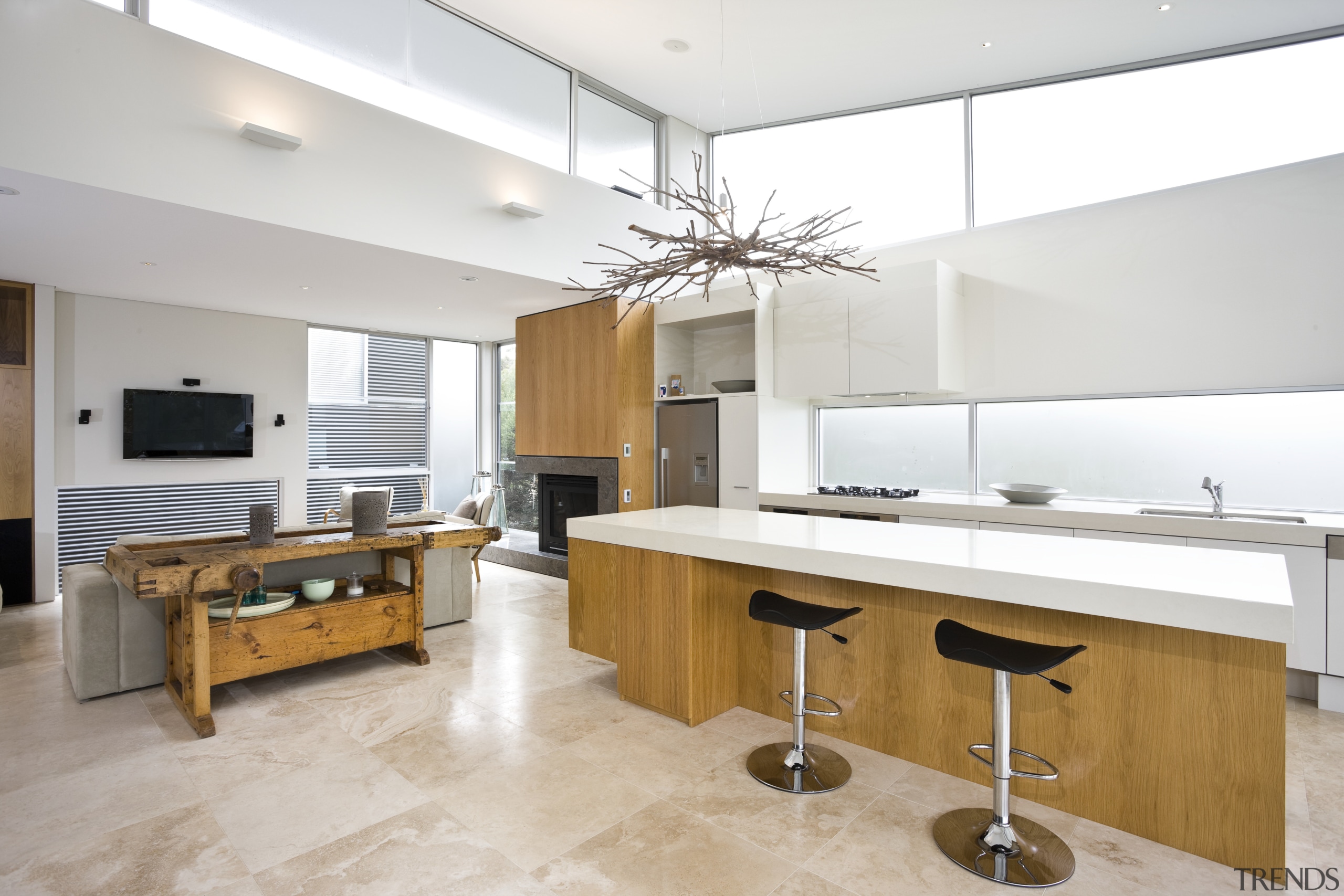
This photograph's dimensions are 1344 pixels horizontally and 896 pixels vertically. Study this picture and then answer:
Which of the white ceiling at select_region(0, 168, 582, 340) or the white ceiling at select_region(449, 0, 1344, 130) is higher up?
the white ceiling at select_region(449, 0, 1344, 130)

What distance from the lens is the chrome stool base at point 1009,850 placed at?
1.87 m

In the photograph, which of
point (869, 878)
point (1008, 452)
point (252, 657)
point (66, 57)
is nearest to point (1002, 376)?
point (1008, 452)

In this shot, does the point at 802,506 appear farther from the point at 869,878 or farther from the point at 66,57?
the point at 66,57

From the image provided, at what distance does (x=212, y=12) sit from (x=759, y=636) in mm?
4408

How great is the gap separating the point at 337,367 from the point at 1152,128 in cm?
733

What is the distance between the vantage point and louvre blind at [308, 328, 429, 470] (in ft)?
23.0

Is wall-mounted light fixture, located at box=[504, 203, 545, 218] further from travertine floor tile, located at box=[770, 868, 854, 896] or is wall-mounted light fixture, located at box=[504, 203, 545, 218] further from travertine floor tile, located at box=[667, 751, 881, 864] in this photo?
travertine floor tile, located at box=[770, 868, 854, 896]

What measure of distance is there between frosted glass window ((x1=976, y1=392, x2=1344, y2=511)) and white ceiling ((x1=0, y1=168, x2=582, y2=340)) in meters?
3.58

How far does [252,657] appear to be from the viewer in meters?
3.25

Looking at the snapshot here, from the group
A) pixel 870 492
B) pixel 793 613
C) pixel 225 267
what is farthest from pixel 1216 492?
pixel 225 267

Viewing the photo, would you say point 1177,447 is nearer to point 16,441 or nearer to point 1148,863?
point 1148,863

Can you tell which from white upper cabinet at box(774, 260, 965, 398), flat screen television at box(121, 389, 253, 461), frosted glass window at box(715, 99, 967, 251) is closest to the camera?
white upper cabinet at box(774, 260, 965, 398)

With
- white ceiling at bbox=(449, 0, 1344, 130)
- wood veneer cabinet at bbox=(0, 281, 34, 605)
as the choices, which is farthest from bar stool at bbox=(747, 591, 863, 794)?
wood veneer cabinet at bbox=(0, 281, 34, 605)

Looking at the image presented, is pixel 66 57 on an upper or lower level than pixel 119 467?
upper
